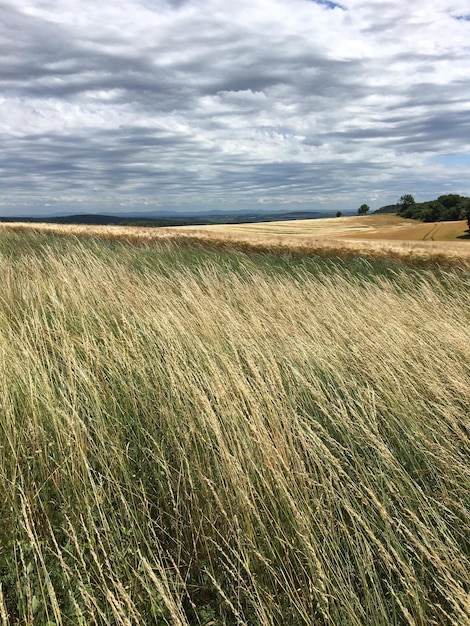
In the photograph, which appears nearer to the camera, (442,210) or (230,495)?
(230,495)

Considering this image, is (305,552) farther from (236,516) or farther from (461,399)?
(461,399)

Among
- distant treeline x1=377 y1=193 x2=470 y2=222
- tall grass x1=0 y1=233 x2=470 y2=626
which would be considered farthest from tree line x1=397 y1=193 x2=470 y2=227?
tall grass x1=0 y1=233 x2=470 y2=626

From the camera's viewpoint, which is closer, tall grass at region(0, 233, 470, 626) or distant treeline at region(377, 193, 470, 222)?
tall grass at region(0, 233, 470, 626)

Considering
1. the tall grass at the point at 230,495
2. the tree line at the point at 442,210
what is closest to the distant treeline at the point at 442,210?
the tree line at the point at 442,210

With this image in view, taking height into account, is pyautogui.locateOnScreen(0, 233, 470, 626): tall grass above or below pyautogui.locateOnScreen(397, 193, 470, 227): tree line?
below

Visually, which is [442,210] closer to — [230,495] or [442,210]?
[442,210]

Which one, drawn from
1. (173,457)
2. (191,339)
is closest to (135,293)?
(191,339)

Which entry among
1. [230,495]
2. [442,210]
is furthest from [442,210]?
[230,495]

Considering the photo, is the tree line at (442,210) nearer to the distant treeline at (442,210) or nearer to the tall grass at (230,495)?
the distant treeline at (442,210)

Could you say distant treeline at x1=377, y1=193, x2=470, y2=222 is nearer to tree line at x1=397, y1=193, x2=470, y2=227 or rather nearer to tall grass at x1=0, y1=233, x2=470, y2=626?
Result: tree line at x1=397, y1=193, x2=470, y2=227

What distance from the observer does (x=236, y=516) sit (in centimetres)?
199

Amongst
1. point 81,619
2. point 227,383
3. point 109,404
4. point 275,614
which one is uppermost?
point 227,383

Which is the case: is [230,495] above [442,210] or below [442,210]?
below

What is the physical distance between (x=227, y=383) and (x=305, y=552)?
124cm
